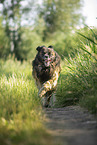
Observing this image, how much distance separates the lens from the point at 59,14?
3756 cm

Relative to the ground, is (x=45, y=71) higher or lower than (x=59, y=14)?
lower

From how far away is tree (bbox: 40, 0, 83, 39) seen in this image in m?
37.3

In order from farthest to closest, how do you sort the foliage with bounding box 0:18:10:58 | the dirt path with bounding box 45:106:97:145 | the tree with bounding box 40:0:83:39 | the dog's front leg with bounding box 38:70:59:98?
1. the tree with bounding box 40:0:83:39
2. the foliage with bounding box 0:18:10:58
3. the dog's front leg with bounding box 38:70:59:98
4. the dirt path with bounding box 45:106:97:145

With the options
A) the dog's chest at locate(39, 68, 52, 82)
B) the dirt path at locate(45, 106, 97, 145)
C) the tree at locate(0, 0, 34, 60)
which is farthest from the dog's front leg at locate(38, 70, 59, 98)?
the tree at locate(0, 0, 34, 60)

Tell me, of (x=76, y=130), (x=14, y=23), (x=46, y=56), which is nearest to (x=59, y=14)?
(x=14, y=23)

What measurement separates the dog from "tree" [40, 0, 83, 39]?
108 feet

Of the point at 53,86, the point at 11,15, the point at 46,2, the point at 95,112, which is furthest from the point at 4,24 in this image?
the point at 95,112

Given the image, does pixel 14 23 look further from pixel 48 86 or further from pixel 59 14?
pixel 48 86

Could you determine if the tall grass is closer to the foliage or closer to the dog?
the dog

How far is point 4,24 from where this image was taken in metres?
24.4

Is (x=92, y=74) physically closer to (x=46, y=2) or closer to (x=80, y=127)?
(x=80, y=127)

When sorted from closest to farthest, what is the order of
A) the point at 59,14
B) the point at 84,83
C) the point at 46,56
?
the point at 84,83
the point at 46,56
the point at 59,14

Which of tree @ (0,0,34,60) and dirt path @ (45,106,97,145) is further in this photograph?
tree @ (0,0,34,60)

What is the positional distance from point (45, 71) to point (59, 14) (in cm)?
3514
